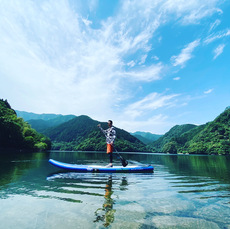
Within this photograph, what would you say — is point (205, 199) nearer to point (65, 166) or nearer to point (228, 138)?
point (65, 166)

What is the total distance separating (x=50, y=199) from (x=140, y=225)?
3.27m

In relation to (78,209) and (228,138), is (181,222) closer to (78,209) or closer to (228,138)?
(78,209)

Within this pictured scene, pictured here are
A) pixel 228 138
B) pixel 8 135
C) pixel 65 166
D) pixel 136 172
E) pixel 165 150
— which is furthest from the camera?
pixel 165 150

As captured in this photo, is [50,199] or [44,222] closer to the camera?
[44,222]

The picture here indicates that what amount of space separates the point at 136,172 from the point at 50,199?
28.1 ft

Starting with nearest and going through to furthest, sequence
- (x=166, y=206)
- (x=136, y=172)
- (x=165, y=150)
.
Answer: (x=166, y=206)
(x=136, y=172)
(x=165, y=150)

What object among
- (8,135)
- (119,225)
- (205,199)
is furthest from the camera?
(8,135)

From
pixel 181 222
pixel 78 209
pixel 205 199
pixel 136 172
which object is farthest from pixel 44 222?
pixel 136 172

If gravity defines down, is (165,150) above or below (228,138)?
below

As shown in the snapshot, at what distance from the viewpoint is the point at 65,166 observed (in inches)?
464

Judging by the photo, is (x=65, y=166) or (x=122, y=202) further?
(x=65, y=166)

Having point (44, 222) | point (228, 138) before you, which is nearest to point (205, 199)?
point (44, 222)

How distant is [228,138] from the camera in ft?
489

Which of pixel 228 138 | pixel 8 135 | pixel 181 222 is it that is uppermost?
pixel 228 138
